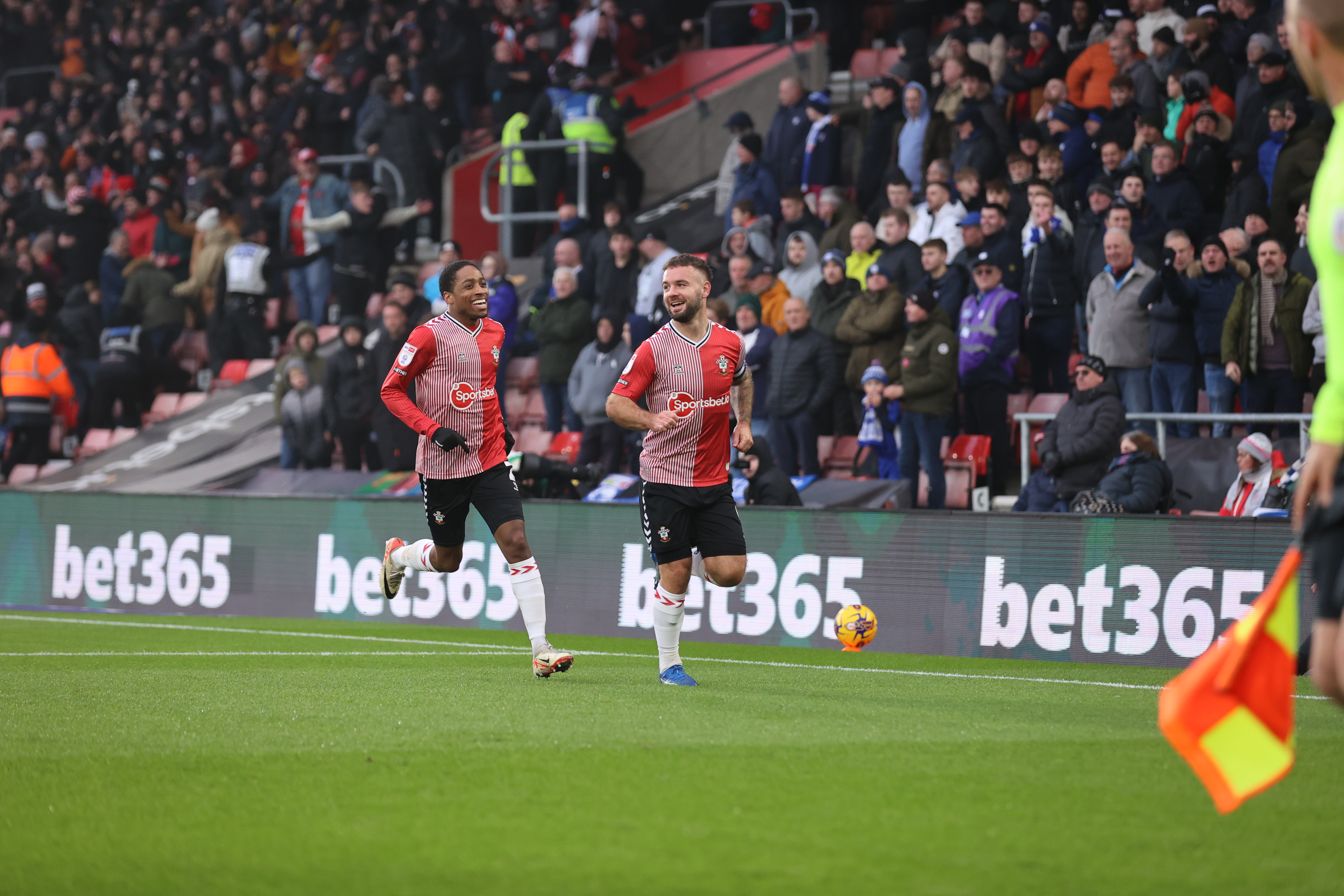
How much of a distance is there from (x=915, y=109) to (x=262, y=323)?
1063 cm

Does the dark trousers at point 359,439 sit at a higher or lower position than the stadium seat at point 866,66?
lower

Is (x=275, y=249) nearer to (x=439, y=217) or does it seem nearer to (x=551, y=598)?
(x=439, y=217)

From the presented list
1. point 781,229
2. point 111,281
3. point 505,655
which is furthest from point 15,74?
point 505,655

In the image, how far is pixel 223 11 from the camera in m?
29.3

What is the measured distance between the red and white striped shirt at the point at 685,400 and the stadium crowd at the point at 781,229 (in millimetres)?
5028

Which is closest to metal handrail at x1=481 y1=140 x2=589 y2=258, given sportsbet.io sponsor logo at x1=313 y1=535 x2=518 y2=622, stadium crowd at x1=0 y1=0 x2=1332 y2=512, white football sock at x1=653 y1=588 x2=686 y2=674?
stadium crowd at x1=0 y1=0 x2=1332 y2=512

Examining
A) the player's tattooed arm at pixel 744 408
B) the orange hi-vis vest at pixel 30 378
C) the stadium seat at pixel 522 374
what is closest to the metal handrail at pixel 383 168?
the stadium seat at pixel 522 374

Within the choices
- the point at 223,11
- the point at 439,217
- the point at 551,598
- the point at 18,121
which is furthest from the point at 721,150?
the point at 18,121

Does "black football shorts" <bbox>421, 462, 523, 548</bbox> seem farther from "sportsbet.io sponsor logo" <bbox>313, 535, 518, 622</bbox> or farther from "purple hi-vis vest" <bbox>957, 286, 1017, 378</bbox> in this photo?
"purple hi-vis vest" <bbox>957, 286, 1017, 378</bbox>

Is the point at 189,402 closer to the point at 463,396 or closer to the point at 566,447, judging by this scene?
the point at 566,447

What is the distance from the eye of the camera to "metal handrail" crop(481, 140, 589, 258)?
20406mm

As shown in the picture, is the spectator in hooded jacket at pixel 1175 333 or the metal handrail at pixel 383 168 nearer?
the spectator in hooded jacket at pixel 1175 333

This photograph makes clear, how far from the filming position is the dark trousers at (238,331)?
2294 cm

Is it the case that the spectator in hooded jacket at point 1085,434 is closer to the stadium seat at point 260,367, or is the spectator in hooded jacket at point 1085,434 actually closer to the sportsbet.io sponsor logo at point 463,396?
the sportsbet.io sponsor logo at point 463,396
